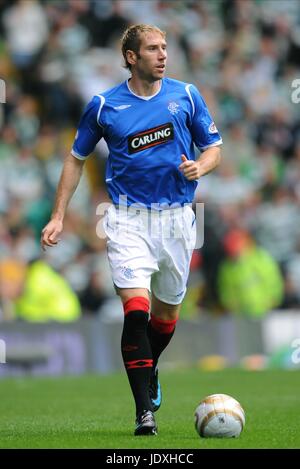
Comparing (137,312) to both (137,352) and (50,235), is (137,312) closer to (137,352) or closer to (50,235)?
(137,352)

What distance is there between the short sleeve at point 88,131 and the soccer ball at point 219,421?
6.57 ft

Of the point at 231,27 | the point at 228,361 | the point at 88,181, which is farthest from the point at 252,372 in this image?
the point at 231,27

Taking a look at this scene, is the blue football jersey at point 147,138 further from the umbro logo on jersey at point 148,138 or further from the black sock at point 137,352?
the black sock at point 137,352

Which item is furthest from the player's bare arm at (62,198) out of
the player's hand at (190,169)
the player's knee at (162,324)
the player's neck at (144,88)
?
the player's knee at (162,324)

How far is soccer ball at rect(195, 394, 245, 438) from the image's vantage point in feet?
23.8

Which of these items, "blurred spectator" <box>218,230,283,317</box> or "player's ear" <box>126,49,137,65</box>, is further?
"blurred spectator" <box>218,230,283,317</box>

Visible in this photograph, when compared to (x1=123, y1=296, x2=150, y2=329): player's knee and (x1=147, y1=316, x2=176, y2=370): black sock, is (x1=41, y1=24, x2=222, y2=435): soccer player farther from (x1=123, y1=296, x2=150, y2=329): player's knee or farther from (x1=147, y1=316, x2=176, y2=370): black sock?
(x1=147, y1=316, x2=176, y2=370): black sock

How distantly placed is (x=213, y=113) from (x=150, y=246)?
12.5 meters

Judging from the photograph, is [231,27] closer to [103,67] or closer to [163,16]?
[163,16]

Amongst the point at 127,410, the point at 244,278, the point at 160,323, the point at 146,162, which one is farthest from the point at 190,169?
the point at 244,278

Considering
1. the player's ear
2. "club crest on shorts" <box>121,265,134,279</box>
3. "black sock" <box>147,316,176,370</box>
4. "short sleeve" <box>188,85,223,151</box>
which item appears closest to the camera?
"club crest on shorts" <box>121,265,134,279</box>

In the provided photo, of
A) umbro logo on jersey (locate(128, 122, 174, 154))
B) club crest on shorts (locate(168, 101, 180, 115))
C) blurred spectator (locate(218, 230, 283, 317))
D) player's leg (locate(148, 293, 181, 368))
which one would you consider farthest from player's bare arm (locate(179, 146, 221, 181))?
blurred spectator (locate(218, 230, 283, 317))

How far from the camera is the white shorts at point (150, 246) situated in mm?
7754

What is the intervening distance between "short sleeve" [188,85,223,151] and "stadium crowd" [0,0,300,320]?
8205 mm
